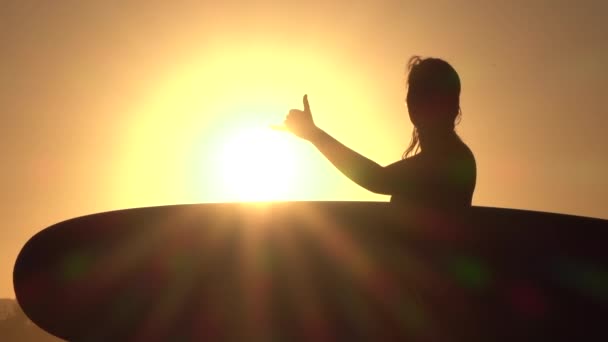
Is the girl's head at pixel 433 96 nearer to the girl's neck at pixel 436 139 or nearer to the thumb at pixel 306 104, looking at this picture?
the girl's neck at pixel 436 139

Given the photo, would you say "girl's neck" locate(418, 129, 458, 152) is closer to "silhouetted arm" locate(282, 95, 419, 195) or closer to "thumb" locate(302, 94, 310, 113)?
"silhouetted arm" locate(282, 95, 419, 195)

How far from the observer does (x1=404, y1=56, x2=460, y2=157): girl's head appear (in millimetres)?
2305

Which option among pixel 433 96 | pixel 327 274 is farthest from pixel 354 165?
pixel 327 274

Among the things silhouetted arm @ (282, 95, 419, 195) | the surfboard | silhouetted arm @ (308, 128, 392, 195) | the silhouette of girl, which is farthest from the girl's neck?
the surfboard

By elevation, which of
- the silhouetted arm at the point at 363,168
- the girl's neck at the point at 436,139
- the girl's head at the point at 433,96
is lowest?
the silhouetted arm at the point at 363,168

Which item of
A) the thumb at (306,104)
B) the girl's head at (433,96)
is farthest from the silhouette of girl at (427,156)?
the thumb at (306,104)

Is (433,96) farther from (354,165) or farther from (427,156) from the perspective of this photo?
(354,165)

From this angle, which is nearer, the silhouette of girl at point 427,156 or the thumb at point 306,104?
the silhouette of girl at point 427,156

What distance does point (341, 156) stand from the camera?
2.31 metres

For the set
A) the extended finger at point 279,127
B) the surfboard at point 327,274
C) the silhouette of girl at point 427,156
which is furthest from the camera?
the extended finger at point 279,127

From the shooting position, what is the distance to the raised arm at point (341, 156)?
7.28 ft

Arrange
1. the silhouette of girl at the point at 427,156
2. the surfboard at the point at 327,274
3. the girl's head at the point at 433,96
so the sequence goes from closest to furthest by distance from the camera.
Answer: the surfboard at the point at 327,274 < the silhouette of girl at the point at 427,156 < the girl's head at the point at 433,96

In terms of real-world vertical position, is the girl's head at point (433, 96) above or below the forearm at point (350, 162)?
above

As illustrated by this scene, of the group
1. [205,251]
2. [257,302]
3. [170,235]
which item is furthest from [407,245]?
[170,235]
